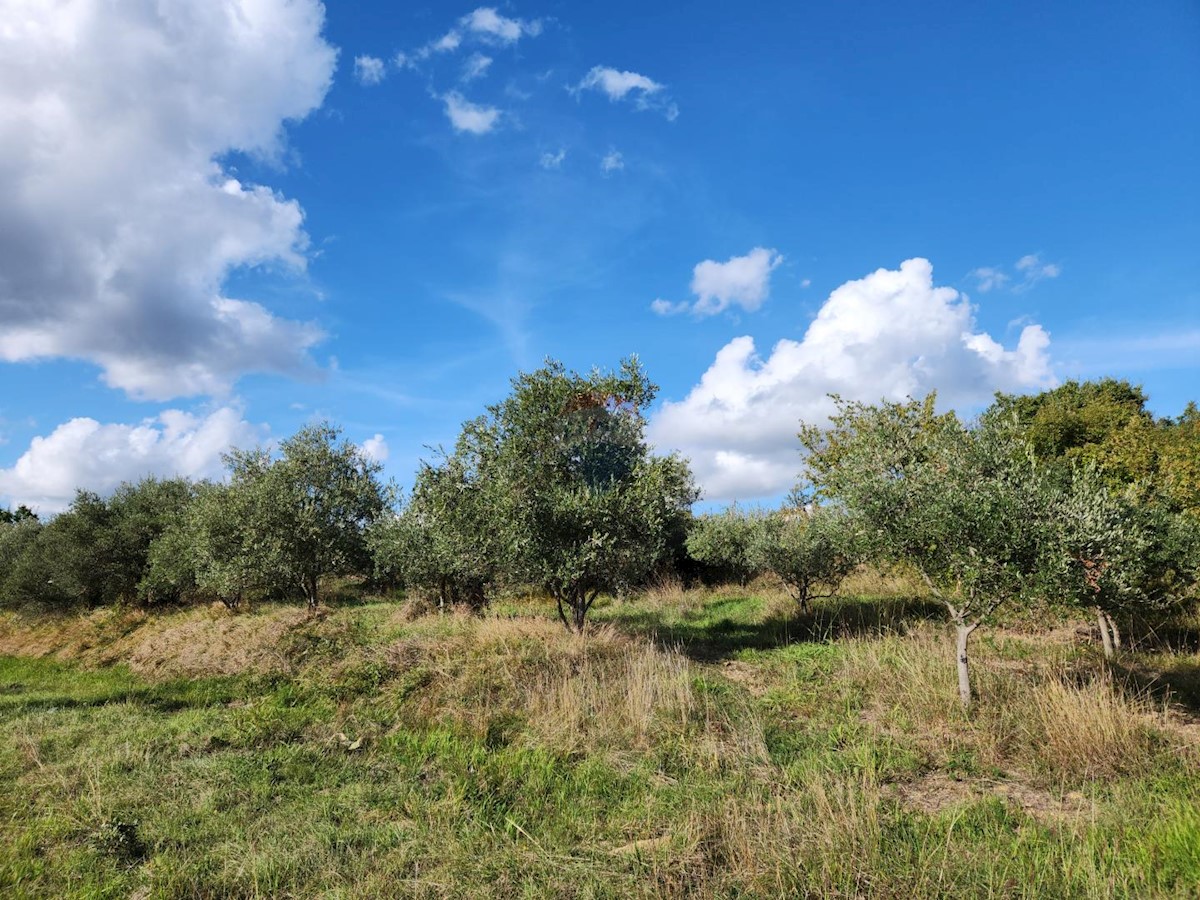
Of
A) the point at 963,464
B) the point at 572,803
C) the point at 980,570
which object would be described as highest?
the point at 963,464

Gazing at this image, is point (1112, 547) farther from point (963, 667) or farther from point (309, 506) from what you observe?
point (309, 506)

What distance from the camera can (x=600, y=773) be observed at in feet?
27.8

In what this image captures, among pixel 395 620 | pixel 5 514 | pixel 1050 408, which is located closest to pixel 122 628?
pixel 395 620

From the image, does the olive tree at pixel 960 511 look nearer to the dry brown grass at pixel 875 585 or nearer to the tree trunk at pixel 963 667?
the tree trunk at pixel 963 667

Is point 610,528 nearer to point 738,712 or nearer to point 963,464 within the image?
point 738,712

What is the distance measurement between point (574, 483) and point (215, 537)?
19.9 meters

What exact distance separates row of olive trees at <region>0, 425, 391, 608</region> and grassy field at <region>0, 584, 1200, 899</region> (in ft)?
32.8

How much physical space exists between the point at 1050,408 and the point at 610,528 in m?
29.8

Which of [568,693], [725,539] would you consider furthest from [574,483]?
[725,539]

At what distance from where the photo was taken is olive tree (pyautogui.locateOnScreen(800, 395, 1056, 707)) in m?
10.2

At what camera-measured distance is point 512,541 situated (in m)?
14.8

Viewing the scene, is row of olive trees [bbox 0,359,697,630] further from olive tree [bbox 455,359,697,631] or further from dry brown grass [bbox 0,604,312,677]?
dry brown grass [bbox 0,604,312,677]

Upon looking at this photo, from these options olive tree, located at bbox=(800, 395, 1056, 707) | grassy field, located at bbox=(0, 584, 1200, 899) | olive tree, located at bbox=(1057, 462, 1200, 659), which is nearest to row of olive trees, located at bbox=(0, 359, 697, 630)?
grassy field, located at bbox=(0, 584, 1200, 899)

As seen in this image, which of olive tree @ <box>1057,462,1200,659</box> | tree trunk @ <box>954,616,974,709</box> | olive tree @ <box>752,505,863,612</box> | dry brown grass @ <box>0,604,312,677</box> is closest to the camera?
olive tree @ <box>1057,462,1200,659</box>
